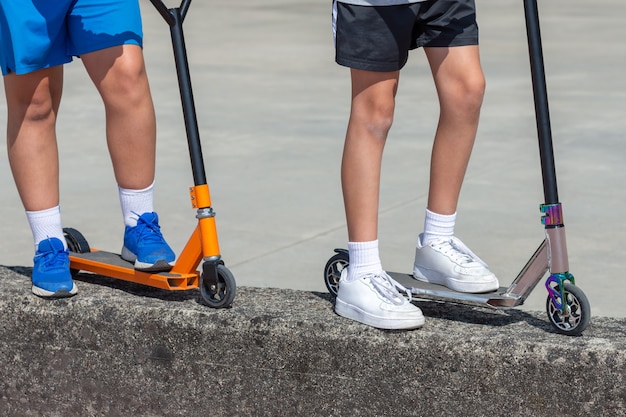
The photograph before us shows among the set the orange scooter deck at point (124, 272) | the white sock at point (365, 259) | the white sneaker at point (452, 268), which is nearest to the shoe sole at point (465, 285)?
the white sneaker at point (452, 268)

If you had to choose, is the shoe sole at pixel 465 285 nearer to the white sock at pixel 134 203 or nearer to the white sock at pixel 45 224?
the white sock at pixel 134 203

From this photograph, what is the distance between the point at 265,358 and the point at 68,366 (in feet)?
2.01

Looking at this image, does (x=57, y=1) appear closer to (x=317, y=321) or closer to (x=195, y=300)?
(x=195, y=300)

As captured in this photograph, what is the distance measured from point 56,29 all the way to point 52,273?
2.30ft

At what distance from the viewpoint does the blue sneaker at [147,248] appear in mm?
3615

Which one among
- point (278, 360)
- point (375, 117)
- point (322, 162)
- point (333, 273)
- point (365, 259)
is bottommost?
point (322, 162)

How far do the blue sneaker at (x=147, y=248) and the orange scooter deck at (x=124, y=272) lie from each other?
2 cm

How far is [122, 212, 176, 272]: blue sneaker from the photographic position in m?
3.62

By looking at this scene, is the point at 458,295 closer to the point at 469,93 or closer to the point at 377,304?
the point at 377,304

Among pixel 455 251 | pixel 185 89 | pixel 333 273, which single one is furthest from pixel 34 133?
pixel 455 251

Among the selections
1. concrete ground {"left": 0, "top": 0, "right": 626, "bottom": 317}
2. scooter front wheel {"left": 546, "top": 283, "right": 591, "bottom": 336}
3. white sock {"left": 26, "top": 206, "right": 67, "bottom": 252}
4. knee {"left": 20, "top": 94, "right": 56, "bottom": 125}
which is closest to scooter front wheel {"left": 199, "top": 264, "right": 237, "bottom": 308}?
white sock {"left": 26, "top": 206, "right": 67, "bottom": 252}

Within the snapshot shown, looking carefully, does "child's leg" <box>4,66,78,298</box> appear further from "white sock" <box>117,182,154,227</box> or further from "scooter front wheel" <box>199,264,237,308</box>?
"scooter front wheel" <box>199,264,237,308</box>

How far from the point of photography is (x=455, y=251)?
3.52 m

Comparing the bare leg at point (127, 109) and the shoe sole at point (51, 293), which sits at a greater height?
the bare leg at point (127, 109)
